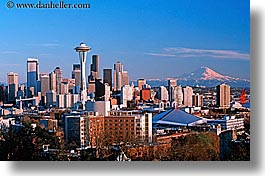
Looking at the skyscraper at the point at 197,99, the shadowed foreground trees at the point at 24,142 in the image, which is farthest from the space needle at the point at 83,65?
the skyscraper at the point at 197,99

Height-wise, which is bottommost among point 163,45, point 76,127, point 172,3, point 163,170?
point 163,170

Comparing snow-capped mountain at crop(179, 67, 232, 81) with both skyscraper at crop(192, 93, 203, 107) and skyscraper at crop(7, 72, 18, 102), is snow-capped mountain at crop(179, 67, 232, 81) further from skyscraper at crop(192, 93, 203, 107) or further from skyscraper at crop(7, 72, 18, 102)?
skyscraper at crop(7, 72, 18, 102)

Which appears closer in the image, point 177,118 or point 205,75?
point 205,75

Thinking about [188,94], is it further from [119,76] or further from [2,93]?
[2,93]

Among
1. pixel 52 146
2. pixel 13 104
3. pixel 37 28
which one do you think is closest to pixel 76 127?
pixel 52 146

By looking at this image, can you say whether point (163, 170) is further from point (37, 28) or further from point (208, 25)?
point (37, 28)

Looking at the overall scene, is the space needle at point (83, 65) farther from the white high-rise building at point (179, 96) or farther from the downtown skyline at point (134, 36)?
the white high-rise building at point (179, 96)

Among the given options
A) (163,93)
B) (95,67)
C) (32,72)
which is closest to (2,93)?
(32,72)
